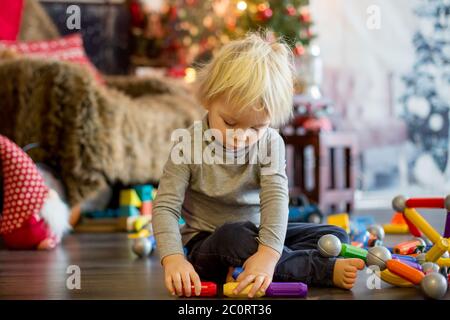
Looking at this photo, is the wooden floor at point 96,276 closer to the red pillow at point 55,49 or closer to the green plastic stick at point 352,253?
the green plastic stick at point 352,253

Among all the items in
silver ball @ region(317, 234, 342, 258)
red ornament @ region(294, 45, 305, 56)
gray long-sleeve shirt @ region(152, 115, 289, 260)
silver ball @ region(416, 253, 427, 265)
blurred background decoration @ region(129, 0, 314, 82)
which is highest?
blurred background decoration @ region(129, 0, 314, 82)

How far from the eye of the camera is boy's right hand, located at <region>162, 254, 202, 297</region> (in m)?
1.12

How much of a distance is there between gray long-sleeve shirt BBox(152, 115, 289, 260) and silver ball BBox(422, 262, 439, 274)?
26cm

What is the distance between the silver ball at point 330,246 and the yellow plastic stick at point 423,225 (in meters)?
0.27

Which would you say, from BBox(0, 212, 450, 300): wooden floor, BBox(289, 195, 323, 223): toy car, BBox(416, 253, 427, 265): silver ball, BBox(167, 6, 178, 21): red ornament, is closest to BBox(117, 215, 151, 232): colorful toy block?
BBox(0, 212, 450, 300): wooden floor

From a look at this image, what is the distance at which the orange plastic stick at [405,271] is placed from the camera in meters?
1.17

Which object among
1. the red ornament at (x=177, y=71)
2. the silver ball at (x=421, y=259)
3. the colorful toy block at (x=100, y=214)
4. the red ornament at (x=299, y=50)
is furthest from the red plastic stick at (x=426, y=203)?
the red ornament at (x=177, y=71)

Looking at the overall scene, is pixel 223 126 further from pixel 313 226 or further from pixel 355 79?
pixel 355 79

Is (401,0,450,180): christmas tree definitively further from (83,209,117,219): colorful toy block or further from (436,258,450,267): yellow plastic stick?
(436,258,450,267): yellow plastic stick

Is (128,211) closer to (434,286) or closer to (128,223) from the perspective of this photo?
(128,223)

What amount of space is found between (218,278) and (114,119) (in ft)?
3.38

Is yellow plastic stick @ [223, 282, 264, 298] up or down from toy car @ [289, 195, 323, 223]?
up

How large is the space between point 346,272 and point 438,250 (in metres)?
0.22
